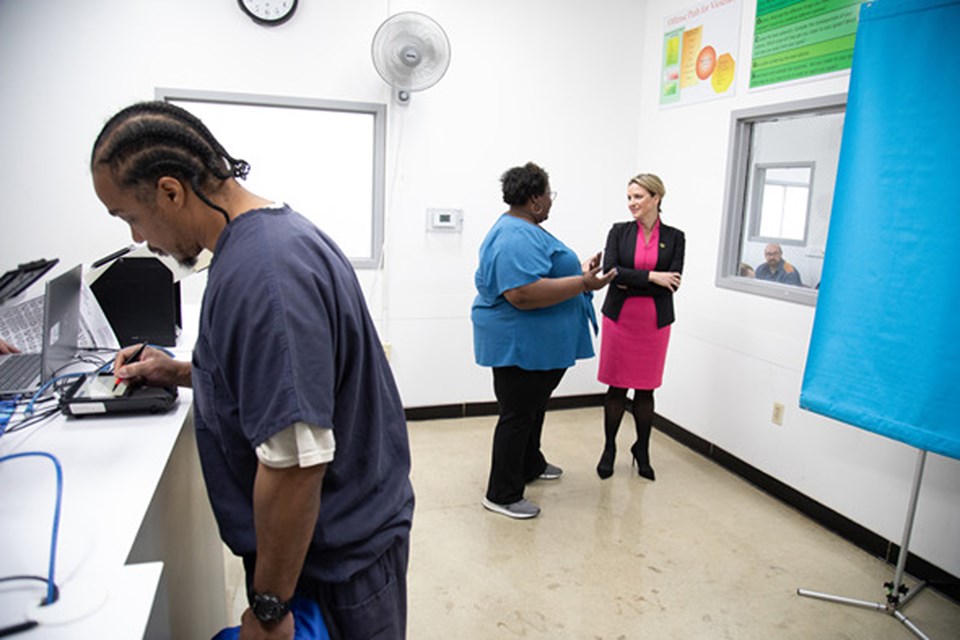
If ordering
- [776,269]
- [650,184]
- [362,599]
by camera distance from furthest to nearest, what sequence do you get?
[776,269] < [650,184] < [362,599]

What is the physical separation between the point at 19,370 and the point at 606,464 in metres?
2.50

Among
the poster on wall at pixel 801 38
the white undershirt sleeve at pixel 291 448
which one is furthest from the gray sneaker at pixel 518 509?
the poster on wall at pixel 801 38

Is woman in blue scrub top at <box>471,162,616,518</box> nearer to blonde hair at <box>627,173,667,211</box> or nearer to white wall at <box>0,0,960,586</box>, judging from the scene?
blonde hair at <box>627,173,667,211</box>

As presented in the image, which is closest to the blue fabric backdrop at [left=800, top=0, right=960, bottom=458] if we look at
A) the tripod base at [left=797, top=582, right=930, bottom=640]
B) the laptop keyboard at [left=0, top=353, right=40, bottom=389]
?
the tripod base at [left=797, top=582, right=930, bottom=640]

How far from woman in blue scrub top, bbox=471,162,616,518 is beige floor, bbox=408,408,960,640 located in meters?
0.30

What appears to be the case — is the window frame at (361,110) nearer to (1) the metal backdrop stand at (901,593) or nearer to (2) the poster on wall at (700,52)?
(2) the poster on wall at (700,52)

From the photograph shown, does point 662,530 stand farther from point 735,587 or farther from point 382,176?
point 382,176

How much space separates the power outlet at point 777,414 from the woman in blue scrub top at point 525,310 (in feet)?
3.28

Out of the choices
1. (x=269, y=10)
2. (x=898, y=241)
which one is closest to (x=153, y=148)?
(x=898, y=241)

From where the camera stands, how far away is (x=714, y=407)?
3.41 m

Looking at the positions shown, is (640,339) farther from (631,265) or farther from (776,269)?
(776,269)

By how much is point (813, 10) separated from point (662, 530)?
2371 millimetres

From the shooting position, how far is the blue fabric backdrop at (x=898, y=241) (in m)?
1.85

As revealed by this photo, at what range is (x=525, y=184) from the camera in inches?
99.1
